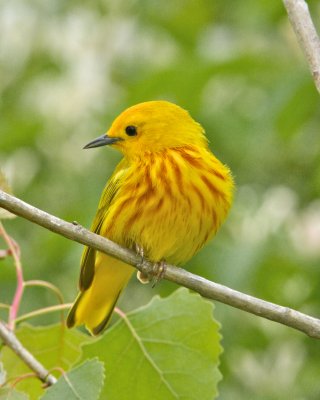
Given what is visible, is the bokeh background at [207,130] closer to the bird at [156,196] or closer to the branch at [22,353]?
the bird at [156,196]

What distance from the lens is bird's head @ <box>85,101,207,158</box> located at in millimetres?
4078

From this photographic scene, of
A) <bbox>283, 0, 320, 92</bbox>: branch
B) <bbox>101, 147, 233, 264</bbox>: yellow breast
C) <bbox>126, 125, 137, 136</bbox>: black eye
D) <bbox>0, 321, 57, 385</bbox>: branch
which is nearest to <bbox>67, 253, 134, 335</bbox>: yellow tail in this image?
<bbox>101, 147, 233, 264</bbox>: yellow breast

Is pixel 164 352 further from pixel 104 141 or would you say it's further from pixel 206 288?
pixel 104 141

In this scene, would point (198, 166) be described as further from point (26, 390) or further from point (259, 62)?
point (259, 62)

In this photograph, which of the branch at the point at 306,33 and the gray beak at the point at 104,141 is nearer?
the branch at the point at 306,33

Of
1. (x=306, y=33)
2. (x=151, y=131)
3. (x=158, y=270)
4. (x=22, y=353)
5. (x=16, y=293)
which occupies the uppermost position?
(x=306, y=33)

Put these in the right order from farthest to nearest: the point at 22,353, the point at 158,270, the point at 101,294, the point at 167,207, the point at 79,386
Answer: the point at 101,294
the point at 167,207
the point at 158,270
the point at 22,353
the point at 79,386

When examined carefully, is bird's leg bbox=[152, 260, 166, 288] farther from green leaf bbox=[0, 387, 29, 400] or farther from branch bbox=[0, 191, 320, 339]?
green leaf bbox=[0, 387, 29, 400]

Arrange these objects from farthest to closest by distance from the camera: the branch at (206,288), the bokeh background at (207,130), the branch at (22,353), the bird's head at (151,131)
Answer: the bokeh background at (207,130) → the bird's head at (151,131) → the branch at (22,353) → the branch at (206,288)

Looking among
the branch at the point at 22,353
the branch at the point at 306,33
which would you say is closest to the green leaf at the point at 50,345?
the branch at the point at 22,353

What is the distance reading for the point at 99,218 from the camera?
12.8ft

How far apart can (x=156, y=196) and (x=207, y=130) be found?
2.29 metres

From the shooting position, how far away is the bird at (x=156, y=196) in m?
3.73

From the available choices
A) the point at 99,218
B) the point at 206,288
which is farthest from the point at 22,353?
the point at 99,218
